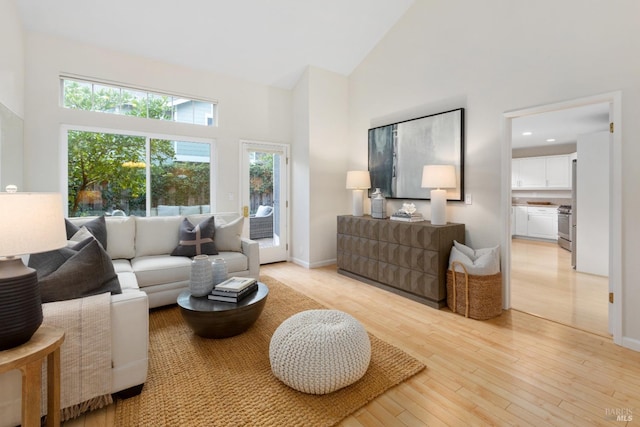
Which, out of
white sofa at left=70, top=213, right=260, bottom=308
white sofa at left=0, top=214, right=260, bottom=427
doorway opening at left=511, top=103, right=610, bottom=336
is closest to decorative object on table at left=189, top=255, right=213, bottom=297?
white sofa at left=0, top=214, right=260, bottom=427

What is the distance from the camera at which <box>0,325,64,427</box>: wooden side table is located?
4.00ft

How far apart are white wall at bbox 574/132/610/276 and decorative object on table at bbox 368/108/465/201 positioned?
2378 millimetres

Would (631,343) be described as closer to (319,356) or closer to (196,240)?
(319,356)

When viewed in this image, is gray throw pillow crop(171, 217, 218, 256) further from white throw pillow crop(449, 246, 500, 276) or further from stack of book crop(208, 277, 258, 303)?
white throw pillow crop(449, 246, 500, 276)

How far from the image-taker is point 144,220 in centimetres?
362

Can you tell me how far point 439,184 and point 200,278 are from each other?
2678mm

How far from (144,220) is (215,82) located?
2.40m

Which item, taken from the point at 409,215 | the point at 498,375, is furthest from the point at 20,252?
the point at 409,215

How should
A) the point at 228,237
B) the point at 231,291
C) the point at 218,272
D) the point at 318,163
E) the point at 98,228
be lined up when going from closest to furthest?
the point at 231,291, the point at 218,272, the point at 98,228, the point at 228,237, the point at 318,163

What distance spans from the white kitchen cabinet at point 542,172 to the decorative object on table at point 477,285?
5735 millimetres

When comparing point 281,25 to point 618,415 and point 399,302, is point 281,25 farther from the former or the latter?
point 618,415

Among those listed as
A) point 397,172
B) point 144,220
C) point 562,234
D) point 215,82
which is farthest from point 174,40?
point 562,234

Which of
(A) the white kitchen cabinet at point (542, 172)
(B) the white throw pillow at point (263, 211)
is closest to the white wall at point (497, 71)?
(B) the white throw pillow at point (263, 211)

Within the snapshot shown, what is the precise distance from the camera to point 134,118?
409 cm
